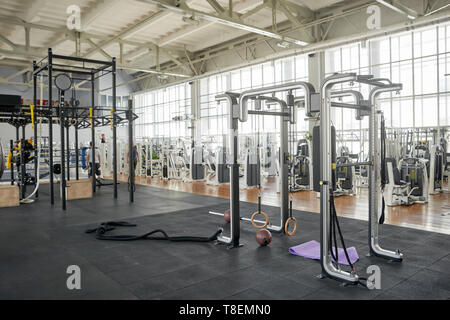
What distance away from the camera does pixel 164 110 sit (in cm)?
2119

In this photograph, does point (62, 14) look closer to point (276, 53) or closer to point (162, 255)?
point (276, 53)

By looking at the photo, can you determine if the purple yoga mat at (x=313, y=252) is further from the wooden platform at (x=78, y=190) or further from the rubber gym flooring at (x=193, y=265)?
the wooden platform at (x=78, y=190)

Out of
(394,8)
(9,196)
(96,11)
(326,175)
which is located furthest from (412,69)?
(9,196)

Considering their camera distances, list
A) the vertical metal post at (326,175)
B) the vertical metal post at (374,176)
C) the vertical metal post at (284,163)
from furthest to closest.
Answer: the vertical metal post at (284,163) → the vertical metal post at (374,176) → the vertical metal post at (326,175)

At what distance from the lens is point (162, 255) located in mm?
3988

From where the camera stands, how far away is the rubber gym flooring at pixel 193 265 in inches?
116

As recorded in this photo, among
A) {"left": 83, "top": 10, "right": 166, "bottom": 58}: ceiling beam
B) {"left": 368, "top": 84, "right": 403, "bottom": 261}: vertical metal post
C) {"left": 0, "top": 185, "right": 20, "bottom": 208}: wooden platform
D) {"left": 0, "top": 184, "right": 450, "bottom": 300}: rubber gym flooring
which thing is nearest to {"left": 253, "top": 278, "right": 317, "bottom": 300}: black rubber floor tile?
{"left": 0, "top": 184, "right": 450, "bottom": 300}: rubber gym flooring

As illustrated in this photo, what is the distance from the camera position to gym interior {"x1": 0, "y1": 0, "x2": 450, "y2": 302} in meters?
3.21

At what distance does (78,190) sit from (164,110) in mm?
13279

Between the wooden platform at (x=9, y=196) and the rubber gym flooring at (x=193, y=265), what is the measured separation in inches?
69.4

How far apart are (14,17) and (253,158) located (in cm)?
898

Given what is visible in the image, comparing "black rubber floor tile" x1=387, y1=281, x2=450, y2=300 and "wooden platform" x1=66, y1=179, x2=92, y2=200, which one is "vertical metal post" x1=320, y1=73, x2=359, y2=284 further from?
"wooden platform" x1=66, y1=179, x2=92, y2=200

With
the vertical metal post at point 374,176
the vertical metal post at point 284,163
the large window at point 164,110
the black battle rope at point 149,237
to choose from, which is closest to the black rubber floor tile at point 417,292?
the vertical metal post at point 374,176

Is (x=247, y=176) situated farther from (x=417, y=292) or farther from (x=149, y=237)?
(x=417, y=292)
